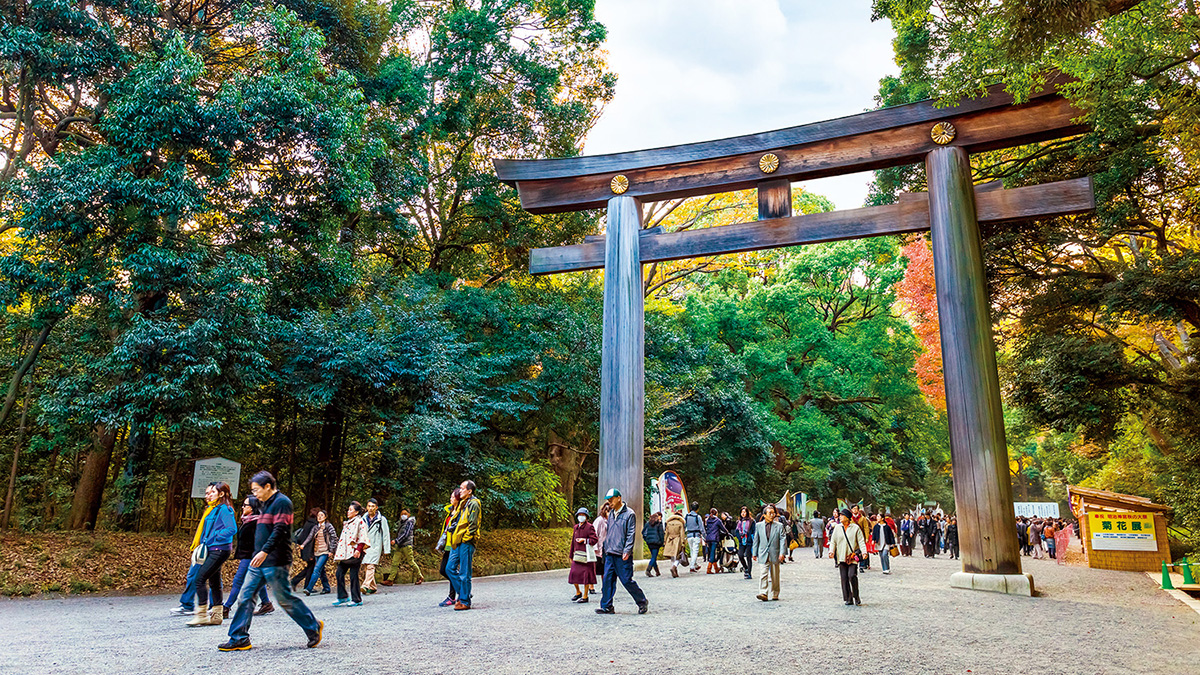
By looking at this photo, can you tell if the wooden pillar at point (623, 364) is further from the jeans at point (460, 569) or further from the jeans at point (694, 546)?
the jeans at point (694, 546)

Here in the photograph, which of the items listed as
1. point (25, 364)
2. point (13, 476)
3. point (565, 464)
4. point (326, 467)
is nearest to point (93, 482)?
point (13, 476)

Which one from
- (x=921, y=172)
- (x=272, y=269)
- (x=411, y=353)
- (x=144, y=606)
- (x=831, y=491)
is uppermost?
(x=921, y=172)

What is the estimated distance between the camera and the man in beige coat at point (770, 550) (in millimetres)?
9445

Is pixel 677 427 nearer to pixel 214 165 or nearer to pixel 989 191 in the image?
pixel 989 191

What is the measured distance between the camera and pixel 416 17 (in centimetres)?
1933

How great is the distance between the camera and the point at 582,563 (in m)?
9.29

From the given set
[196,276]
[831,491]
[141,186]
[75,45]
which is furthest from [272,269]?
[831,491]

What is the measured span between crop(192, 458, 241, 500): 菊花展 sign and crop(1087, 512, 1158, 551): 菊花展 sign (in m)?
19.1

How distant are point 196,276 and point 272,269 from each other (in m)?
1.76

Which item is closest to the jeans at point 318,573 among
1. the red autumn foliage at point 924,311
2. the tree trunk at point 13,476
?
the tree trunk at point 13,476

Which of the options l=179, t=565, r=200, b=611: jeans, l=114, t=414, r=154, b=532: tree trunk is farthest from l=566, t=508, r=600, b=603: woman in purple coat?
l=114, t=414, r=154, b=532: tree trunk

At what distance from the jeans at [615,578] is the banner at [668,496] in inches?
349

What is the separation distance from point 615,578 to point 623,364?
4.75 metres

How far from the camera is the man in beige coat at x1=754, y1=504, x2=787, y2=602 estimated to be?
945 cm
